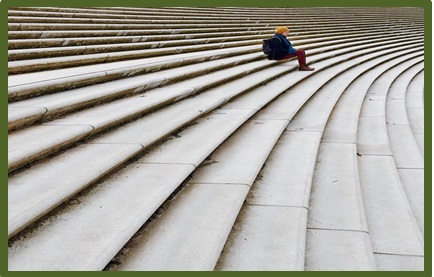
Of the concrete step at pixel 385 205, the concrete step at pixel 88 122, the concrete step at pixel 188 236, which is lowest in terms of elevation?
the concrete step at pixel 385 205

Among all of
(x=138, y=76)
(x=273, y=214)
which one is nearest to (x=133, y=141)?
(x=273, y=214)

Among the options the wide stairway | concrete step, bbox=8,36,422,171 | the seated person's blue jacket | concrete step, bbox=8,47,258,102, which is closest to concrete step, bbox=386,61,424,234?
the wide stairway

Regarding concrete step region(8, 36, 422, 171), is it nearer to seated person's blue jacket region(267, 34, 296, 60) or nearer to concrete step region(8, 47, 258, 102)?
concrete step region(8, 47, 258, 102)

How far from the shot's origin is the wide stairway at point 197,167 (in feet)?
6.54

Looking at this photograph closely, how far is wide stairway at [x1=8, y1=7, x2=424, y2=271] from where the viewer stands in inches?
78.5

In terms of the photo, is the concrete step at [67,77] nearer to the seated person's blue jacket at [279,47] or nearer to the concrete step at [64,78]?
the concrete step at [64,78]

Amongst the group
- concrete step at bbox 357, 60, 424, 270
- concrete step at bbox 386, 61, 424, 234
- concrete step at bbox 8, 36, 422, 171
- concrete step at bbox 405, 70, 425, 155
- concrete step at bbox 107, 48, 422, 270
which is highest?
concrete step at bbox 8, 36, 422, 171

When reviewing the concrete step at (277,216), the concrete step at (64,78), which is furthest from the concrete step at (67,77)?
the concrete step at (277,216)

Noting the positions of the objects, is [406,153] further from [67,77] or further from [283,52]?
[283,52]

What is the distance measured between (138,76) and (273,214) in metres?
2.94

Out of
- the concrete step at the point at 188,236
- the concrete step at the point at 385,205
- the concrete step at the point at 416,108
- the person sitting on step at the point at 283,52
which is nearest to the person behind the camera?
the concrete step at the point at 188,236

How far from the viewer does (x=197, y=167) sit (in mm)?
2969

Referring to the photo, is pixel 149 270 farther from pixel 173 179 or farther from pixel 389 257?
pixel 389 257

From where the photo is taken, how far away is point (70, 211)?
213 cm
